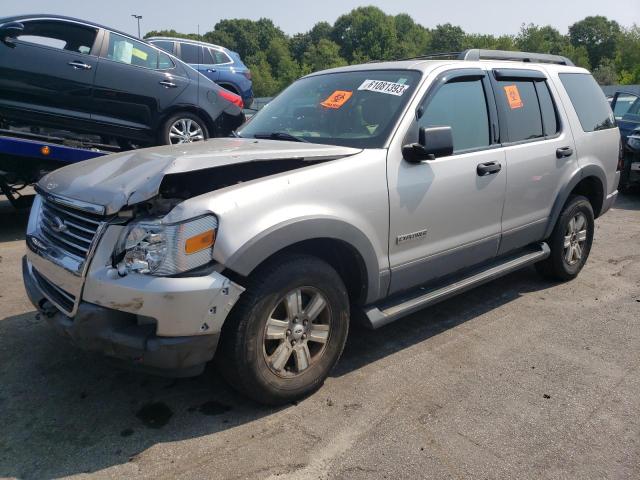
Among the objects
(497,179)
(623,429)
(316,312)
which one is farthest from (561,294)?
(316,312)

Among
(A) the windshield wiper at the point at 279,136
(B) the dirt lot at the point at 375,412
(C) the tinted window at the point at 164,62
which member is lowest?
(B) the dirt lot at the point at 375,412

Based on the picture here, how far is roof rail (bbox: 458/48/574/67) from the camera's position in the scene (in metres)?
4.23

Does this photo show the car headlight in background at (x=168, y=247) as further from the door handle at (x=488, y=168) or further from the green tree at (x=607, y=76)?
the green tree at (x=607, y=76)

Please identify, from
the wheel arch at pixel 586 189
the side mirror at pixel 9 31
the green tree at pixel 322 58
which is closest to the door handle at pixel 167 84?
the side mirror at pixel 9 31

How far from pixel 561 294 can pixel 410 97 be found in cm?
243

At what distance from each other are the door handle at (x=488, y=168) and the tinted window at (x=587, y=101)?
1.51 meters

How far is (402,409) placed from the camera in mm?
2982

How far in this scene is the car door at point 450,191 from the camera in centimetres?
334

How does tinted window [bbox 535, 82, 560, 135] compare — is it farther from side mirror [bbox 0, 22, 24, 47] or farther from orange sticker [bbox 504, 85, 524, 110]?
side mirror [bbox 0, 22, 24, 47]

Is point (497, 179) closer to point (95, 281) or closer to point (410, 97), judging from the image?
point (410, 97)

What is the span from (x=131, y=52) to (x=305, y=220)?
4890 mm

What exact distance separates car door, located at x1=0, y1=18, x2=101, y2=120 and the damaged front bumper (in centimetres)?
419

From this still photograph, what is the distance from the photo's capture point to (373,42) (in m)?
101

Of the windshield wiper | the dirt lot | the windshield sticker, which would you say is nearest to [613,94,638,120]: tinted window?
the dirt lot
